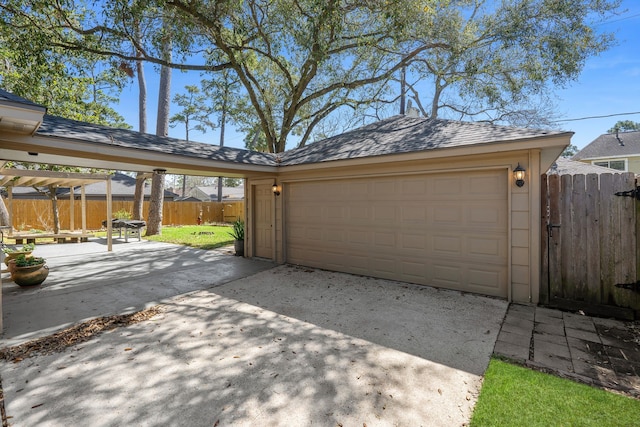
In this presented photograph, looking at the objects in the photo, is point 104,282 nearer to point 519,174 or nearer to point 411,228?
point 411,228

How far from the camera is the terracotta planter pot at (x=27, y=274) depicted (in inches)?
215

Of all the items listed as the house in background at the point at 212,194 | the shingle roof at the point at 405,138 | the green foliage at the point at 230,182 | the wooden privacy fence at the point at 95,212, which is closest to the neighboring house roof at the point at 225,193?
the house in background at the point at 212,194

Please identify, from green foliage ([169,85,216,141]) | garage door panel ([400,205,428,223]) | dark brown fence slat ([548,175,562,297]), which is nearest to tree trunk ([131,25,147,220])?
green foliage ([169,85,216,141])

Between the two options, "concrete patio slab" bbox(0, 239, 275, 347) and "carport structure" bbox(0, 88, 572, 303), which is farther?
"carport structure" bbox(0, 88, 572, 303)

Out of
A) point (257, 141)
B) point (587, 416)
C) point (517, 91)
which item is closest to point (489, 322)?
point (587, 416)

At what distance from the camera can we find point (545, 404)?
7.59 ft

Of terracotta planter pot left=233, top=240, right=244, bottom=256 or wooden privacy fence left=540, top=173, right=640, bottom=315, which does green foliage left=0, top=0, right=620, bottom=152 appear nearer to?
wooden privacy fence left=540, top=173, right=640, bottom=315

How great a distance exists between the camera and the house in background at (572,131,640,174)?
658 inches

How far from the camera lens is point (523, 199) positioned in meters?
4.57

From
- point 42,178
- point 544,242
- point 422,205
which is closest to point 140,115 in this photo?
point 42,178

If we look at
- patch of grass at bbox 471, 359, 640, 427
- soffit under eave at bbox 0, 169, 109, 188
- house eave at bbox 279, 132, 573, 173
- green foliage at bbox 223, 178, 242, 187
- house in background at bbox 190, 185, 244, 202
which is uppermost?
green foliage at bbox 223, 178, 242, 187

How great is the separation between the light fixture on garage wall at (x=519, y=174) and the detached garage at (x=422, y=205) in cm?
5

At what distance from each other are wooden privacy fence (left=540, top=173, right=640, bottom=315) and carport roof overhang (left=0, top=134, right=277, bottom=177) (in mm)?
5735

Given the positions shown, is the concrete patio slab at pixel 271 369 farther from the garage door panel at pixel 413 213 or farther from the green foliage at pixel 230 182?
the green foliage at pixel 230 182
